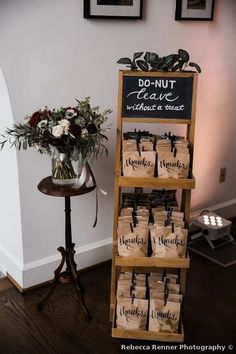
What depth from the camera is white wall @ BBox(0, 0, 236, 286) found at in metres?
2.14

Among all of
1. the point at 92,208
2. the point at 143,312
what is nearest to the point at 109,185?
the point at 92,208

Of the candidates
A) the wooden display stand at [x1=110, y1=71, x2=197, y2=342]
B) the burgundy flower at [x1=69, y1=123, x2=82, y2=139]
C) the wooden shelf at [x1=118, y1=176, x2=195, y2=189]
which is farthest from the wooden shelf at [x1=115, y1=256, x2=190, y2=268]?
the burgundy flower at [x1=69, y1=123, x2=82, y2=139]

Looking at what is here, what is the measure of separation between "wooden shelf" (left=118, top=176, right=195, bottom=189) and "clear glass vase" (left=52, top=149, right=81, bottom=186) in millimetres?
342

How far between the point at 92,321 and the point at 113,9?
179 centimetres

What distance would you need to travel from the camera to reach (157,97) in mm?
1858

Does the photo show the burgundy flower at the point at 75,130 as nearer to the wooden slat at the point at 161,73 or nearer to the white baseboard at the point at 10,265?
the wooden slat at the point at 161,73

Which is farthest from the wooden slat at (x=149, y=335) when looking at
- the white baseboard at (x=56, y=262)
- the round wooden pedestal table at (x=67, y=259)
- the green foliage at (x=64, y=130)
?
the green foliage at (x=64, y=130)

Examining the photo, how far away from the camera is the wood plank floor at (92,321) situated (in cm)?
205

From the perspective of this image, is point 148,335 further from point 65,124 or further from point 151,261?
point 65,124

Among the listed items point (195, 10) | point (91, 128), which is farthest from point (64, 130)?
point (195, 10)

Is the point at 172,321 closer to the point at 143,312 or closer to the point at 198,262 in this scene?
the point at 143,312

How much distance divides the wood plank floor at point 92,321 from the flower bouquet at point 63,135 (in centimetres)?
77

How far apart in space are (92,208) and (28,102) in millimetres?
817

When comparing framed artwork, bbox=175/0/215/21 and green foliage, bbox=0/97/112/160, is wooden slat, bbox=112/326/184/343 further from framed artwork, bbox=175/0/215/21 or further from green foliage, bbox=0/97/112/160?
framed artwork, bbox=175/0/215/21
